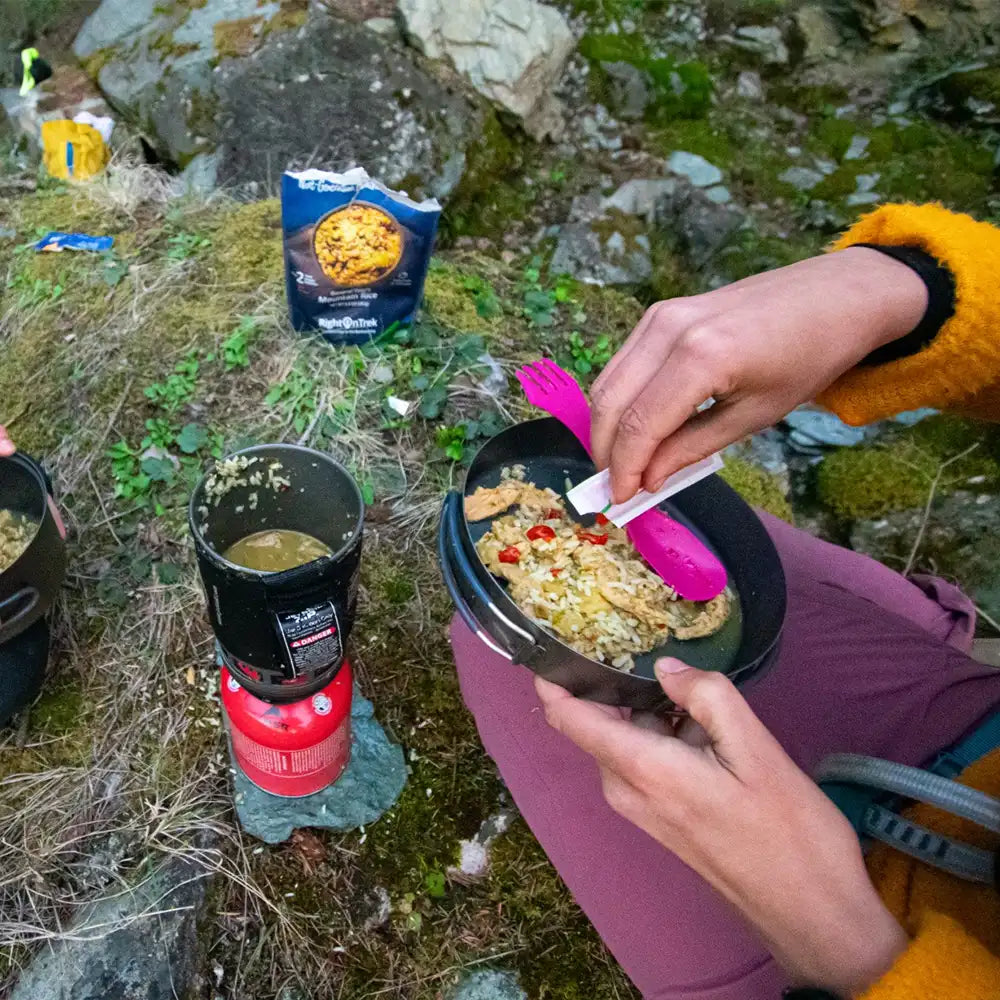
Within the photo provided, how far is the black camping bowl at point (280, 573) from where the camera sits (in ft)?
3.84

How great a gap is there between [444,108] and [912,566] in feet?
8.18

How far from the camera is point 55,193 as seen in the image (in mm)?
2920

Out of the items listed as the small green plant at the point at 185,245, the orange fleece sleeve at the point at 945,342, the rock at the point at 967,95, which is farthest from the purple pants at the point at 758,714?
the rock at the point at 967,95

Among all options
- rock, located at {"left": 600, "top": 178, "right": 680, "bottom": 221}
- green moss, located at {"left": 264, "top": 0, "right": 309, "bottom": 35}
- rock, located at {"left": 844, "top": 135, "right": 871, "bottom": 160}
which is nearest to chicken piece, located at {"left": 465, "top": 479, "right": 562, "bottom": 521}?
rock, located at {"left": 600, "top": 178, "right": 680, "bottom": 221}

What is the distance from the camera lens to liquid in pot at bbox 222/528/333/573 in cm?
142

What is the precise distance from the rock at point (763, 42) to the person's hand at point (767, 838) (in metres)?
4.04

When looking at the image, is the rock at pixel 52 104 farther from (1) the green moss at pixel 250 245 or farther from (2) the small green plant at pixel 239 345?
(2) the small green plant at pixel 239 345

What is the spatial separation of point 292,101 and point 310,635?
100 inches

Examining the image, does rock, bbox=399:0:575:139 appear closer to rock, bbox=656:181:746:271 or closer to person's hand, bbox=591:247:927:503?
rock, bbox=656:181:746:271

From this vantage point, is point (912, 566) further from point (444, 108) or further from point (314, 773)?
point (444, 108)

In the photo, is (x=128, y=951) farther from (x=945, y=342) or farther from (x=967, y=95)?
(x=967, y=95)

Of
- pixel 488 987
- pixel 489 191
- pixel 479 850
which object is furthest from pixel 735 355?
pixel 489 191

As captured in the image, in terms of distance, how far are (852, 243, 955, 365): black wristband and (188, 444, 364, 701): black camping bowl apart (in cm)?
97

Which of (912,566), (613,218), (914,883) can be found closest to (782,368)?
(914,883)
